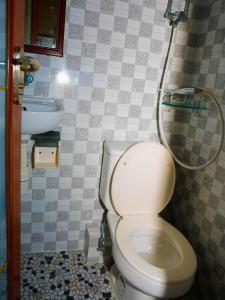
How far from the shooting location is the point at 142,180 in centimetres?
140

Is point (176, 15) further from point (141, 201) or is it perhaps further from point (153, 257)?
point (153, 257)

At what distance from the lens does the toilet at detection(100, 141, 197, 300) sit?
4.16ft

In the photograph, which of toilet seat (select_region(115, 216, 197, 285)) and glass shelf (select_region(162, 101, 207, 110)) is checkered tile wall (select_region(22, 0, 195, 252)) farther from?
toilet seat (select_region(115, 216, 197, 285))

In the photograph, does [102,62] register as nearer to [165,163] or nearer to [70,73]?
[70,73]

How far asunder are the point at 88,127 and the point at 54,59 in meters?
0.42

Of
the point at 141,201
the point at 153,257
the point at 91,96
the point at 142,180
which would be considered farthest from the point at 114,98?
the point at 153,257

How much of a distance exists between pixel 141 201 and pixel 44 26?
110 cm

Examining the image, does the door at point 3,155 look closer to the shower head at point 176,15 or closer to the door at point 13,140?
the door at point 13,140

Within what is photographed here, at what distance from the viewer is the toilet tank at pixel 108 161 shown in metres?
1.35

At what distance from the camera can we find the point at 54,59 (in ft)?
4.23

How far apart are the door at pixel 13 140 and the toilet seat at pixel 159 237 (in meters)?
0.49

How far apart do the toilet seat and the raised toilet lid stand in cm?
7

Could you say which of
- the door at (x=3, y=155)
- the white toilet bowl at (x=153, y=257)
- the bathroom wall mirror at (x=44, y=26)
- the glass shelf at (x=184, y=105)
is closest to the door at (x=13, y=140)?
the door at (x=3, y=155)

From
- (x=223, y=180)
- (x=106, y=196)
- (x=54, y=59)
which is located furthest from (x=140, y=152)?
(x=54, y=59)
